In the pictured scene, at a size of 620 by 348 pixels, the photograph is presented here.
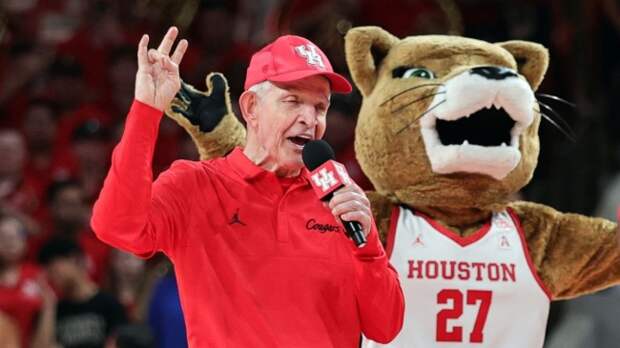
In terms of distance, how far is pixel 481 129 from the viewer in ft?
12.6

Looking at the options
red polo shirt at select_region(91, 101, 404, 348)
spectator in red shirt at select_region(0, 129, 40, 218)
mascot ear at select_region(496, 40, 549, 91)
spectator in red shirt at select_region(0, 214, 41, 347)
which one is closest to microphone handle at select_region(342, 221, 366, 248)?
red polo shirt at select_region(91, 101, 404, 348)

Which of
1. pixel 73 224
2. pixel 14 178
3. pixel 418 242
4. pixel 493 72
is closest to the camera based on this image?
pixel 493 72

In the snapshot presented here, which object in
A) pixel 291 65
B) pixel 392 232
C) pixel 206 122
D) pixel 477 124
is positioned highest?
pixel 291 65

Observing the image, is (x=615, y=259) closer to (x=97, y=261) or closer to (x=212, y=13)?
(x=97, y=261)

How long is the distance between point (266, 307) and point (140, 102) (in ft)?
1.85

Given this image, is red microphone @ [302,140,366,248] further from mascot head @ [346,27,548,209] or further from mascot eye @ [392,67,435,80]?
mascot eye @ [392,67,435,80]

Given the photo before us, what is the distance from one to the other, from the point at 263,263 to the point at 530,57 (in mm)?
1208

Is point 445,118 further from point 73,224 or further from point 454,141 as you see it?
point 73,224

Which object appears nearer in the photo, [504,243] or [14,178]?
[504,243]

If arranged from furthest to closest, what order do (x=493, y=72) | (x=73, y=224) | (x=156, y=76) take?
(x=73, y=224), (x=493, y=72), (x=156, y=76)

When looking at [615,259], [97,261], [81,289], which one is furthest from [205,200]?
[97,261]

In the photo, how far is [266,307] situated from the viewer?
3252mm

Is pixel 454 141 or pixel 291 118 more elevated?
pixel 291 118

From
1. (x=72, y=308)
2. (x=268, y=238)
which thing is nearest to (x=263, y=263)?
(x=268, y=238)
